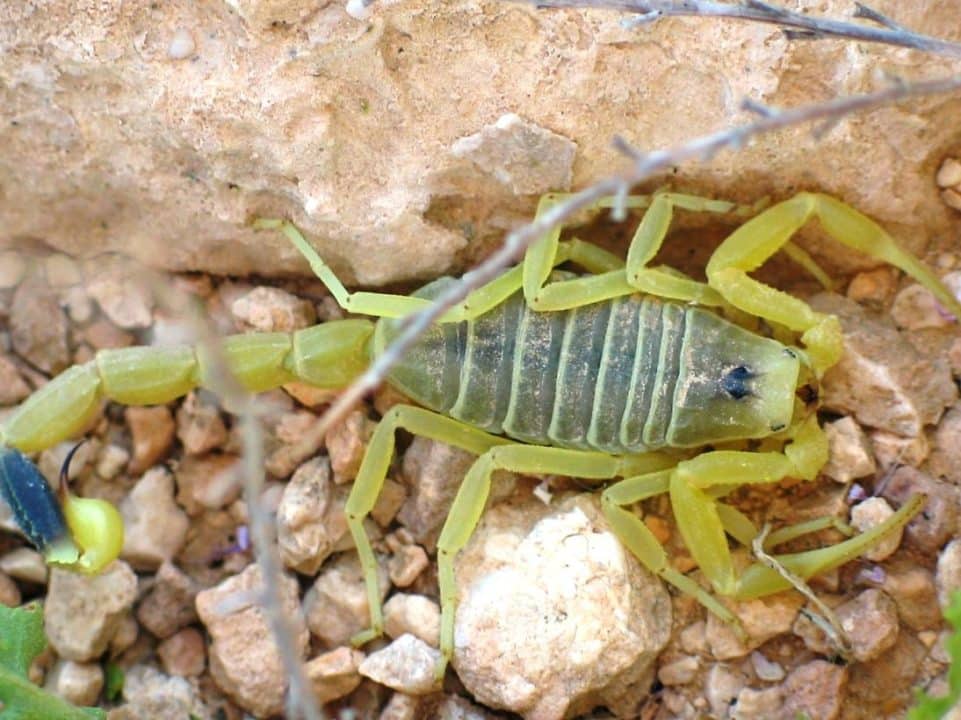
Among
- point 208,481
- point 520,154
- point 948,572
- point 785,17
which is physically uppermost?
point 785,17

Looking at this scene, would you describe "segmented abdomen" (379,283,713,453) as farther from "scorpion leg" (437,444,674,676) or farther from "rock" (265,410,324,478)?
"rock" (265,410,324,478)

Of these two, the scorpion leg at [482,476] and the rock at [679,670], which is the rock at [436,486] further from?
the rock at [679,670]

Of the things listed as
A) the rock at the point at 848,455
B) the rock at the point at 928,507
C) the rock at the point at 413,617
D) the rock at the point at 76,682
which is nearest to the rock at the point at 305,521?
the rock at the point at 413,617

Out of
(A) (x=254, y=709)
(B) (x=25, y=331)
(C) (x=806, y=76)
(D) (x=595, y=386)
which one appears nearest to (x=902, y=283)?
(C) (x=806, y=76)

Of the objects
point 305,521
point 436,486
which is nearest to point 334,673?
point 305,521

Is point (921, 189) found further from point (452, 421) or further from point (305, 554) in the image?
point (305, 554)

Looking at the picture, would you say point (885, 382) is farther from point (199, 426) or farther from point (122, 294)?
point (122, 294)

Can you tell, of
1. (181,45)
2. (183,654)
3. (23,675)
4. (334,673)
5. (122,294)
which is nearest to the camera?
Result: (23,675)

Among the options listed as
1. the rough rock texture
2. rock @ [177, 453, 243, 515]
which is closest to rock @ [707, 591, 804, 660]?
the rough rock texture
